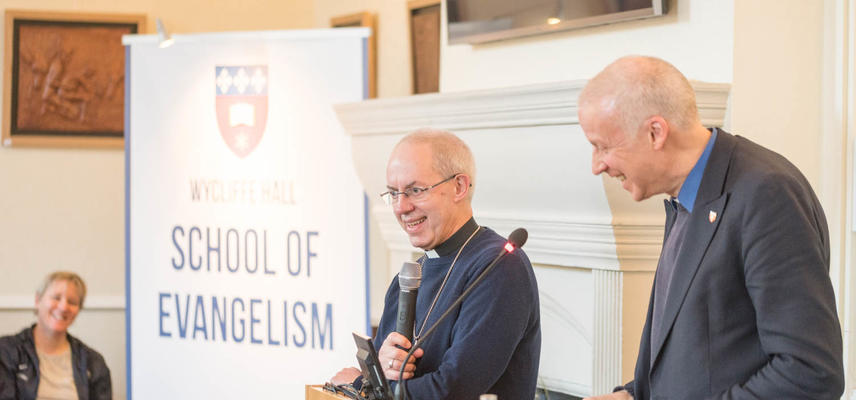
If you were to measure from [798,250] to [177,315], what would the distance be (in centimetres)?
307

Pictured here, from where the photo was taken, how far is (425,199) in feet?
7.20

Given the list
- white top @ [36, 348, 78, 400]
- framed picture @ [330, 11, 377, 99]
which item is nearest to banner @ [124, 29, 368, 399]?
white top @ [36, 348, 78, 400]

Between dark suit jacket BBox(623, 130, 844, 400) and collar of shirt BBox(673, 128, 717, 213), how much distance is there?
0.06 ft

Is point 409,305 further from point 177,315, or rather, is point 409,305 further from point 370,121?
point 177,315

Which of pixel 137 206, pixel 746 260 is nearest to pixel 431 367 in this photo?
pixel 746 260

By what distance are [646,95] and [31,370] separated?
304cm

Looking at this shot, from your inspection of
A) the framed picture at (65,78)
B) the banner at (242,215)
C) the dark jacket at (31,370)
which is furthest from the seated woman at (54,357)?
the framed picture at (65,78)

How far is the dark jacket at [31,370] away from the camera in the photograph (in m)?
3.77

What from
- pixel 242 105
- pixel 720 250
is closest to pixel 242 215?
pixel 242 105

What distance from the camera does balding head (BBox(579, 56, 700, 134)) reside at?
162cm

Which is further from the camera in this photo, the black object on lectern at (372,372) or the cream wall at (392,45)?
the cream wall at (392,45)

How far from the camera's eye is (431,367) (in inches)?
83.4

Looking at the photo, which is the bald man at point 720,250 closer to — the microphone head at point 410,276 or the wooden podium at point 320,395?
the microphone head at point 410,276

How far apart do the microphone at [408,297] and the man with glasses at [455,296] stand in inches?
1.0
